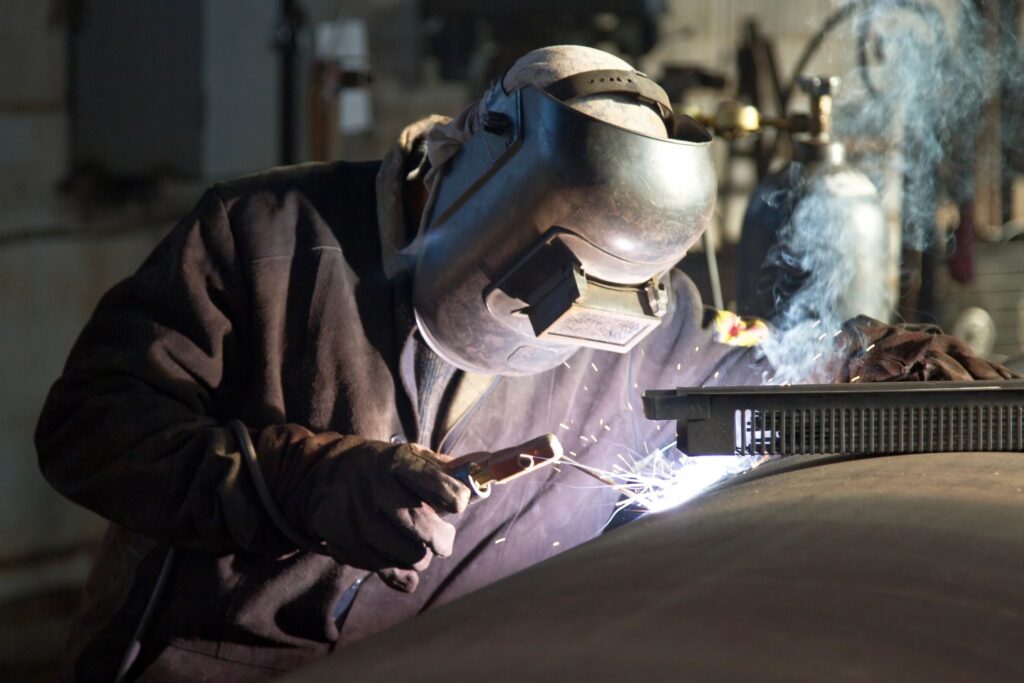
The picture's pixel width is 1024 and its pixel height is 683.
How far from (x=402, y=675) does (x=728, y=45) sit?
4.54 meters

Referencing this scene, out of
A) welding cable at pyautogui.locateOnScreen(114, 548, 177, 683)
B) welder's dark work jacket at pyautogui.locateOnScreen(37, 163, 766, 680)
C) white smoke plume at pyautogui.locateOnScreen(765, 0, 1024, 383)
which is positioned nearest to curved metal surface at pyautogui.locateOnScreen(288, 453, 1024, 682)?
welder's dark work jacket at pyautogui.locateOnScreen(37, 163, 766, 680)

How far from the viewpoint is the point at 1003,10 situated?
3.72 m

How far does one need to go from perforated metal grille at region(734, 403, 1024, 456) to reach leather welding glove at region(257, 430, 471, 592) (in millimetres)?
363

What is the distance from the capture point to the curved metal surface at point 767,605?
29.1 inches

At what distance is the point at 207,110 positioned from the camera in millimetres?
5043

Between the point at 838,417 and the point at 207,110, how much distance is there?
14.0 feet

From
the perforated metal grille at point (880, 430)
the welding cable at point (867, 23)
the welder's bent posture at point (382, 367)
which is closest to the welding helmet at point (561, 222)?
the welder's bent posture at point (382, 367)

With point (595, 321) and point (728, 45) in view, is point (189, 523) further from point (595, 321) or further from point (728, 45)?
point (728, 45)

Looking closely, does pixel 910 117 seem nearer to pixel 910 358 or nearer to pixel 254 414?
pixel 910 358

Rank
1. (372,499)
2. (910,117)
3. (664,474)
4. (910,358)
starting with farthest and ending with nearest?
(910,117)
(664,474)
(910,358)
(372,499)

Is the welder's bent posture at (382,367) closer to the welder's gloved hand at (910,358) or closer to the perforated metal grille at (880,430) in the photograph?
the welder's gloved hand at (910,358)

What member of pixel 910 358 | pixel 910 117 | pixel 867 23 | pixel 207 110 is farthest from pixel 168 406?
pixel 207 110

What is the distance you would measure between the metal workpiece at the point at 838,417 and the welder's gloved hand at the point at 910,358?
0.86ft

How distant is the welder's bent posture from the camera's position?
4.95 feet
